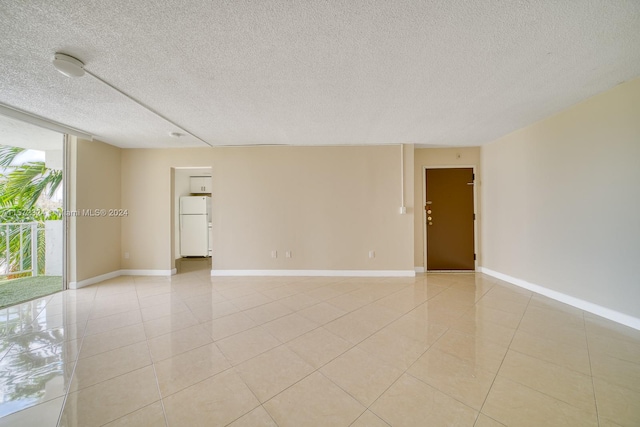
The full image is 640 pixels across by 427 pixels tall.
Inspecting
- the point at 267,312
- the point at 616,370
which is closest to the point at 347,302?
the point at 267,312

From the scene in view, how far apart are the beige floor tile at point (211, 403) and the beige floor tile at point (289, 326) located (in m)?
0.61

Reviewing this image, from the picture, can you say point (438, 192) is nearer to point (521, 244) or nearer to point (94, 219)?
point (521, 244)

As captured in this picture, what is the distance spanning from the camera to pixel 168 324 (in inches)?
95.0

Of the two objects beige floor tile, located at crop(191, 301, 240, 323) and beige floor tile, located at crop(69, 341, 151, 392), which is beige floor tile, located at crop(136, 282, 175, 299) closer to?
beige floor tile, located at crop(191, 301, 240, 323)

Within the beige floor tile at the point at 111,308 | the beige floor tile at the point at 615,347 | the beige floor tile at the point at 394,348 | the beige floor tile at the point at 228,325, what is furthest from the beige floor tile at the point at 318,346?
the beige floor tile at the point at 111,308

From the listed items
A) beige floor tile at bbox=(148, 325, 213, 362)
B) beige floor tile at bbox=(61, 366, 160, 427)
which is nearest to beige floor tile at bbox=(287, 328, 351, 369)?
beige floor tile at bbox=(148, 325, 213, 362)

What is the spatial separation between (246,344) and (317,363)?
719mm

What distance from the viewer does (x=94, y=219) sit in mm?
3865

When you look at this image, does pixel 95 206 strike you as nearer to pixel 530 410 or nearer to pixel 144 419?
pixel 144 419

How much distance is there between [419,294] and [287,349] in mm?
2199

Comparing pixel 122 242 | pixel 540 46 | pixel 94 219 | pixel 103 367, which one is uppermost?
pixel 540 46

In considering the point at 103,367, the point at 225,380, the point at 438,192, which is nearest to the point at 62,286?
the point at 103,367

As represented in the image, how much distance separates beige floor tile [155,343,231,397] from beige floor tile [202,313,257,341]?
0.24m

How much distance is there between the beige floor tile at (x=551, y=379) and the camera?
55.3 inches
